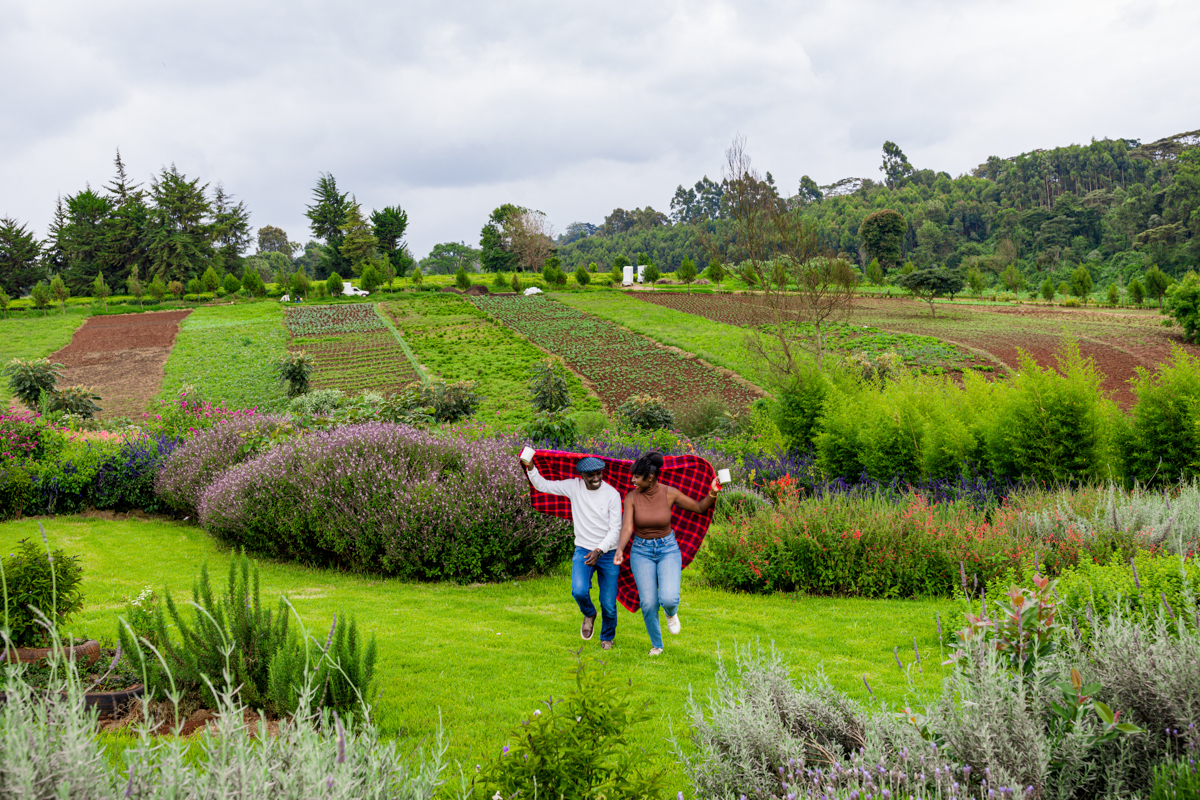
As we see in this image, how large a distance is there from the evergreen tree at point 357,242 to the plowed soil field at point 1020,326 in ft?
86.7

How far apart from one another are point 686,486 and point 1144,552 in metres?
3.73

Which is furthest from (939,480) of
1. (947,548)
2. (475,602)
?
(475,602)

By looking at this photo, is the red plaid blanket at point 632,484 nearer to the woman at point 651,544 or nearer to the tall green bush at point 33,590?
the woman at point 651,544

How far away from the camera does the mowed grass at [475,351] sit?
900 inches

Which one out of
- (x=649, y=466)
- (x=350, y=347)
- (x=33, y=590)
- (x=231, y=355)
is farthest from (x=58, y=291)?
(x=649, y=466)

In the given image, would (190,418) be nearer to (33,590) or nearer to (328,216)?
(33,590)

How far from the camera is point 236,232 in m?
63.7

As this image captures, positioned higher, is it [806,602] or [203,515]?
[203,515]

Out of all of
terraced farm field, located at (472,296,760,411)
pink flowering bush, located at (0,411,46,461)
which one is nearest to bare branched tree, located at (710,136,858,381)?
terraced farm field, located at (472,296,760,411)

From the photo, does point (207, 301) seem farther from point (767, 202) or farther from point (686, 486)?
point (686, 486)

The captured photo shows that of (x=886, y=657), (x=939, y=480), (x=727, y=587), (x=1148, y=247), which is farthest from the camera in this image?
(x=1148, y=247)

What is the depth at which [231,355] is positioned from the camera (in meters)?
32.6

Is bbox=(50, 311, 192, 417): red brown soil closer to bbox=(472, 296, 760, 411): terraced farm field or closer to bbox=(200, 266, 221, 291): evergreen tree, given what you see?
bbox=(200, 266, 221, 291): evergreen tree

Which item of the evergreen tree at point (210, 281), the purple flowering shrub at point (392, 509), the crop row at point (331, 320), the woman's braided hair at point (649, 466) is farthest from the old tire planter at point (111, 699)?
the evergreen tree at point (210, 281)
